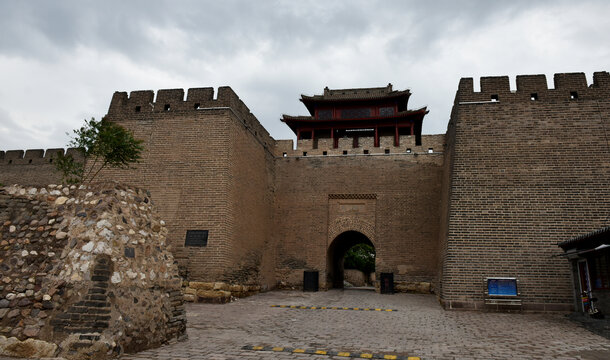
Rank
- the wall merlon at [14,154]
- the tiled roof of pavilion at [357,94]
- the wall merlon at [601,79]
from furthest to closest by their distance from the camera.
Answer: the tiled roof of pavilion at [357,94] < the wall merlon at [14,154] < the wall merlon at [601,79]

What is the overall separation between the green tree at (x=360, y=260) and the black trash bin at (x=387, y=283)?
1443cm

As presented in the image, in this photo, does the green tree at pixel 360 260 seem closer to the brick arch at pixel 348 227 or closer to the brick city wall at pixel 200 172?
the brick arch at pixel 348 227

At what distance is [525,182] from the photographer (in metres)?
9.19

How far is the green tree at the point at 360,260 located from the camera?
2785cm

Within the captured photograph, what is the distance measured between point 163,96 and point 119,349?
9384mm

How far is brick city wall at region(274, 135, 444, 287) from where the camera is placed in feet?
44.5

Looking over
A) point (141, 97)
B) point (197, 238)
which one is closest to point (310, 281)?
point (197, 238)

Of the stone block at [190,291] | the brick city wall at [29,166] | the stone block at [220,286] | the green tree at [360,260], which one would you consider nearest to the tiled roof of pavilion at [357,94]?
the brick city wall at [29,166]

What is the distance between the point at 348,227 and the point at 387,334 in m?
8.27

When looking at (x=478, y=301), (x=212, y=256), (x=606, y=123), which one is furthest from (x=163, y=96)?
(x=606, y=123)

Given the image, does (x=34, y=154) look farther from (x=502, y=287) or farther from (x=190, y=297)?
(x=502, y=287)

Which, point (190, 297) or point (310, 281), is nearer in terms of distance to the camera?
point (190, 297)

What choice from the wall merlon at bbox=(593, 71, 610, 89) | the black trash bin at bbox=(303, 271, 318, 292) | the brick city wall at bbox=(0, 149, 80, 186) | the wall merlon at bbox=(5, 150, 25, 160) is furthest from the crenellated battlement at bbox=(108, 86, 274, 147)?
the wall merlon at bbox=(593, 71, 610, 89)

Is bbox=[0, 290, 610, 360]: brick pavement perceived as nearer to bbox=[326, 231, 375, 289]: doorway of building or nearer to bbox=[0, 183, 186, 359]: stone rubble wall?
bbox=[0, 183, 186, 359]: stone rubble wall
